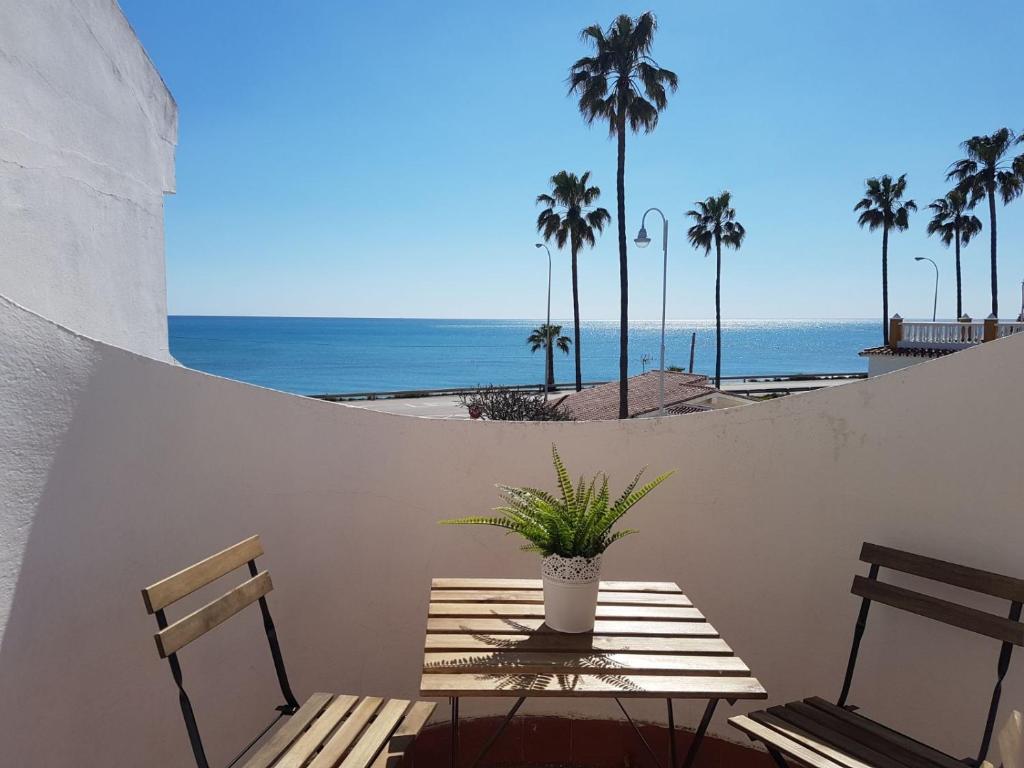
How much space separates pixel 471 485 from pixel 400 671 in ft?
2.38

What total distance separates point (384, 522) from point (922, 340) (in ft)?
58.3

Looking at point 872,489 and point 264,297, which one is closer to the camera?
point 872,489

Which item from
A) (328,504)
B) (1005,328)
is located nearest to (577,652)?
(328,504)

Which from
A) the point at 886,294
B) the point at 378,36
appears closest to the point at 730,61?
the point at 378,36

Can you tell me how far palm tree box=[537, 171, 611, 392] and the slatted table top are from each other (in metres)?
25.7

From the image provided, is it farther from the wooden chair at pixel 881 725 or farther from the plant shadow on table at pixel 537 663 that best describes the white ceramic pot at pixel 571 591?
the wooden chair at pixel 881 725

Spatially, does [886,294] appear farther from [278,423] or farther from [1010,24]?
[278,423]

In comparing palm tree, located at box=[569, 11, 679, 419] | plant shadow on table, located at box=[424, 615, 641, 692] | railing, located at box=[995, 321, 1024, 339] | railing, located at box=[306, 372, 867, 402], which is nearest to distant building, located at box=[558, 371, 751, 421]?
palm tree, located at box=[569, 11, 679, 419]

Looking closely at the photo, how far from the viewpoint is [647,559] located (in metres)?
2.48

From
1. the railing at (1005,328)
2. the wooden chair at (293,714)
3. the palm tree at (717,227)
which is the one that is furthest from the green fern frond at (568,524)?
the palm tree at (717,227)

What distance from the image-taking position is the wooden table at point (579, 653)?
144 centimetres

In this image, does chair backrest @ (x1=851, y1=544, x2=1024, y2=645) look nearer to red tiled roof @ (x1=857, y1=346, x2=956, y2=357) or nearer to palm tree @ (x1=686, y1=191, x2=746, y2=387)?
red tiled roof @ (x1=857, y1=346, x2=956, y2=357)

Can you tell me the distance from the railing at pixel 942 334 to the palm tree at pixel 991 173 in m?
17.0

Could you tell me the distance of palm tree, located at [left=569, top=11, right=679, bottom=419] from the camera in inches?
739
